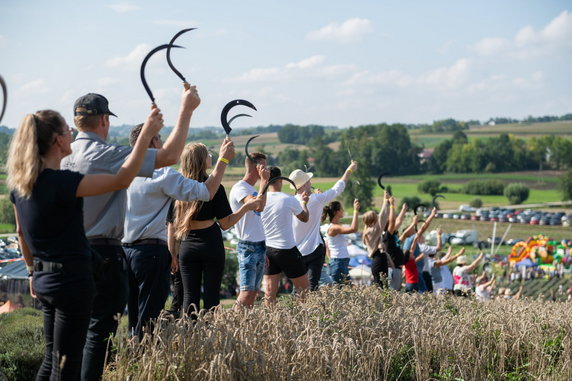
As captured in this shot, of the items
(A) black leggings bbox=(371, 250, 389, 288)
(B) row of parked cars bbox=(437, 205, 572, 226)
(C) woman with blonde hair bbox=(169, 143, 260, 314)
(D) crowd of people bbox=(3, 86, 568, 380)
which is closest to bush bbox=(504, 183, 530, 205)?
(B) row of parked cars bbox=(437, 205, 572, 226)

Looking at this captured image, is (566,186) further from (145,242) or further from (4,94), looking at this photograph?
(4,94)

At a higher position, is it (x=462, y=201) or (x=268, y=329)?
(x=268, y=329)

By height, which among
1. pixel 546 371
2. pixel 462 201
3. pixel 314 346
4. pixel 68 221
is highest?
pixel 68 221

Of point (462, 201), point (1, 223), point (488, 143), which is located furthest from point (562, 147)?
point (1, 223)

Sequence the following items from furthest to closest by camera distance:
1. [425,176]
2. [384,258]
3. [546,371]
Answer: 1. [425,176]
2. [384,258]
3. [546,371]

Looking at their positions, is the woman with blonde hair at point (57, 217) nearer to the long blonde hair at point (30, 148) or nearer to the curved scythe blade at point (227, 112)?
the long blonde hair at point (30, 148)

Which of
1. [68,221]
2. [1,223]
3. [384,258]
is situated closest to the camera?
[68,221]

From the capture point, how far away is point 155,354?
14.5 feet

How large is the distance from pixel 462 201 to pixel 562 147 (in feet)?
145

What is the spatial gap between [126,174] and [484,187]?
110168 mm

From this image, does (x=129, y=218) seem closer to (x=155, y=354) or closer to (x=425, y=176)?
(x=155, y=354)

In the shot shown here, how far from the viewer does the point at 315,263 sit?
8.88 metres

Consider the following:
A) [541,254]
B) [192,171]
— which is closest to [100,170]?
[192,171]

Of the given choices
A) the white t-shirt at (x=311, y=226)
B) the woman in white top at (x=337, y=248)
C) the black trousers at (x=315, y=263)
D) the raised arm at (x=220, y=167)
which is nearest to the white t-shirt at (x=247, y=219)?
the white t-shirt at (x=311, y=226)
